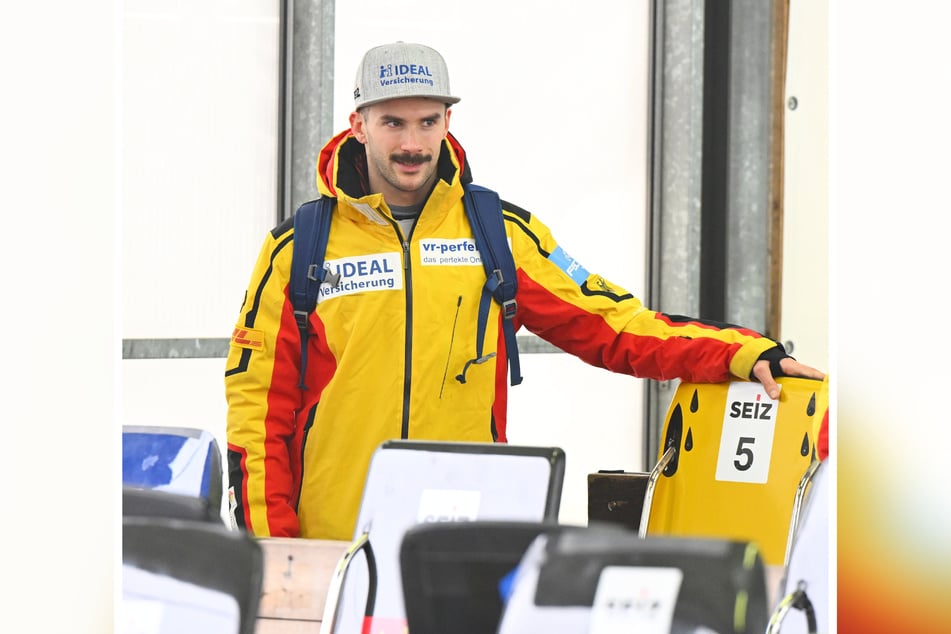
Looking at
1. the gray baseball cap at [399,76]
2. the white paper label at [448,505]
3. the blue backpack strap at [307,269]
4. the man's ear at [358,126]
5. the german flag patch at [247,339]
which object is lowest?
the white paper label at [448,505]

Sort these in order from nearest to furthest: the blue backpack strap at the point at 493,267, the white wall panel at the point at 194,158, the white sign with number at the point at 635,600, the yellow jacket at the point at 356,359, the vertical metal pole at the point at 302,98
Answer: the white sign with number at the point at 635,600 < the white wall panel at the point at 194,158 < the yellow jacket at the point at 356,359 < the blue backpack strap at the point at 493,267 < the vertical metal pole at the point at 302,98

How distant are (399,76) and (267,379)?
0.34 meters

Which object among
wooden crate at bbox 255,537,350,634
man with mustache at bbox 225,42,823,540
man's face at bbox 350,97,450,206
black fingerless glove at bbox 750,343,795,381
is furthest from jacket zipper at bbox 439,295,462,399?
black fingerless glove at bbox 750,343,795,381

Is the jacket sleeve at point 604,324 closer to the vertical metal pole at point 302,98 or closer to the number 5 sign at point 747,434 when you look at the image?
the number 5 sign at point 747,434

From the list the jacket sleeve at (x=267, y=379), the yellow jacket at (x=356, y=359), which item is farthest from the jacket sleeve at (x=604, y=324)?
the jacket sleeve at (x=267, y=379)

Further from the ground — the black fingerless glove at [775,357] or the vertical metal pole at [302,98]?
the vertical metal pole at [302,98]

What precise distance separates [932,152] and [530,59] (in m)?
1.31

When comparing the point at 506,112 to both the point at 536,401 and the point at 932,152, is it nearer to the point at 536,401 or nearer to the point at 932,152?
the point at 536,401

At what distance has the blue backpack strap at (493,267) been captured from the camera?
123 cm

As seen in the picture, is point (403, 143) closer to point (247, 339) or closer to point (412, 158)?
point (412, 158)

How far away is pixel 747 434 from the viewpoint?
122 centimetres

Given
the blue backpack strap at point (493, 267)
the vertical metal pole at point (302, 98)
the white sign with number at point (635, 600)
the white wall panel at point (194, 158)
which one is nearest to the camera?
the white sign with number at point (635, 600)

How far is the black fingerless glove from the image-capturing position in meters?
1.20

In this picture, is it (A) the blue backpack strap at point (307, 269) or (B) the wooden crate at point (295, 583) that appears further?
(A) the blue backpack strap at point (307, 269)
